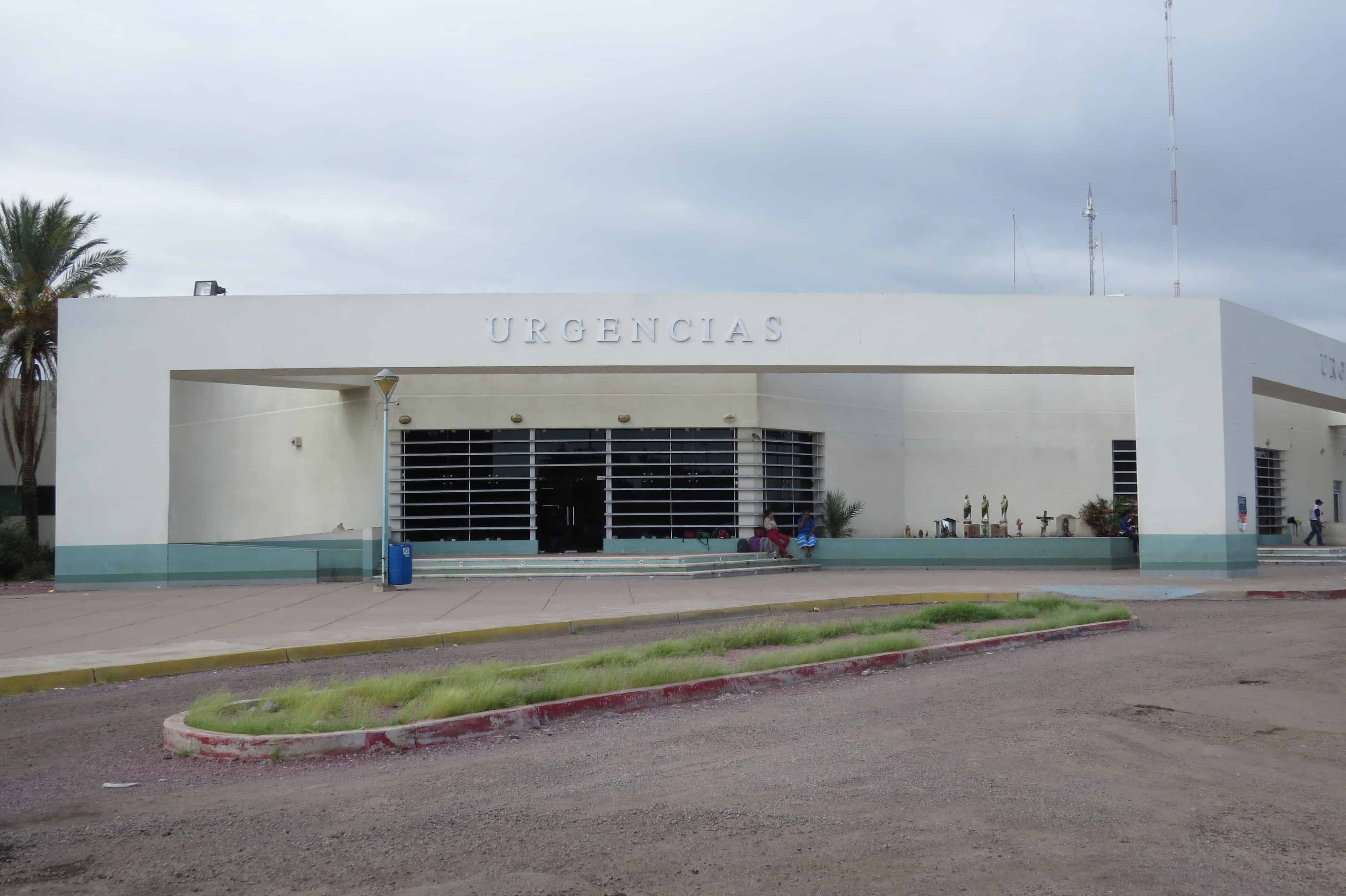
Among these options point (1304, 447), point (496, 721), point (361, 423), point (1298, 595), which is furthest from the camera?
point (1304, 447)

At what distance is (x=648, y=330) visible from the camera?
23.6 metres

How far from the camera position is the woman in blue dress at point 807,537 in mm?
26516

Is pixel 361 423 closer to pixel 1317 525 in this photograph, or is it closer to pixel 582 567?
pixel 582 567

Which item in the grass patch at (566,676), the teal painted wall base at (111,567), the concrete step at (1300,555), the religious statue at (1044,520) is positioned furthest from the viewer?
the concrete step at (1300,555)

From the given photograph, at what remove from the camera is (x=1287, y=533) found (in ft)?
116

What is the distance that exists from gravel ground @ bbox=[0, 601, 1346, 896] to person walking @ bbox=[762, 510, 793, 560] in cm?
1571

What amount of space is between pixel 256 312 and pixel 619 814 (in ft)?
64.2

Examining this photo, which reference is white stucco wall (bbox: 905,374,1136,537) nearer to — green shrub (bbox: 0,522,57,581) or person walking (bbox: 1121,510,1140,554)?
person walking (bbox: 1121,510,1140,554)

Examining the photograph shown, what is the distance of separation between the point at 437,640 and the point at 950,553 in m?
16.1

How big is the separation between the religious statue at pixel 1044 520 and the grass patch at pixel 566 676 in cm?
1491

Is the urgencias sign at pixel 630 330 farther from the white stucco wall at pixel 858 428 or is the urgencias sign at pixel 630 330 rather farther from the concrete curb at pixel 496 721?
the concrete curb at pixel 496 721

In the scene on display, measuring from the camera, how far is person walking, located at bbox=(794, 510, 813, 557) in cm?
2652

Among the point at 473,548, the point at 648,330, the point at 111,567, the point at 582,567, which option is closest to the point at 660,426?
the point at 648,330

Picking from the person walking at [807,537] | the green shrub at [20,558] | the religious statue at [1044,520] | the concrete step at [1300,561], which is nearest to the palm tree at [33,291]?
the green shrub at [20,558]
